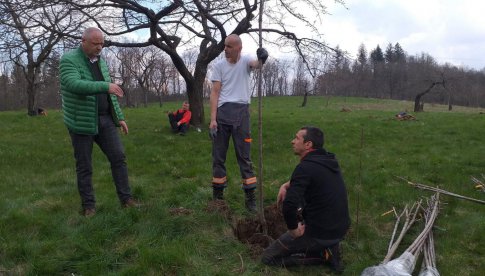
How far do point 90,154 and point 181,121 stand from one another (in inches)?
309

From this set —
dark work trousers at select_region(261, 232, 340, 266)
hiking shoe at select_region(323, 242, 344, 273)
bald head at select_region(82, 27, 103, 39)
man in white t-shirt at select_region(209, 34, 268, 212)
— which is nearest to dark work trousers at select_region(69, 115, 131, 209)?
bald head at select_region(82, 27, 103, 39)

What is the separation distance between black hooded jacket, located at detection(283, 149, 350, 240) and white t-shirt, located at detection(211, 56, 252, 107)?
1484mm

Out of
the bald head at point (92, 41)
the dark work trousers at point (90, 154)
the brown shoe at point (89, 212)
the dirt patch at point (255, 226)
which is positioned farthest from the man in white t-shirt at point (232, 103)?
the brown shoe at point (89, 212)

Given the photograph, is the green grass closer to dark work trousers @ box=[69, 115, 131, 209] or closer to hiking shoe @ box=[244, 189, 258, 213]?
hiking shoe @ box=[244, 189, 258, 213]

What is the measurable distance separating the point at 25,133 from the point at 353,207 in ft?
35.8

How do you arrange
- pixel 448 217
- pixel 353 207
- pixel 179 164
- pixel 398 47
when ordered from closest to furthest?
pixel 448 217 < pixel 353 207 < pixel 179 164 < pixel 398 47

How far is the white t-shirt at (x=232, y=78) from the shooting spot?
499 centimetres

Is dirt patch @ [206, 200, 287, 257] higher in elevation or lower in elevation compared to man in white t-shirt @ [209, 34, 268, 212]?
lower

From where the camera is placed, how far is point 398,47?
305 feet

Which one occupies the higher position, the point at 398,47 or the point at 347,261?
the point at 398,47

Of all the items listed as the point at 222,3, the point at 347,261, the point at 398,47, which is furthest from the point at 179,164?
the point at 398,47

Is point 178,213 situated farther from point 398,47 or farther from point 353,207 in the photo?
point 398,47

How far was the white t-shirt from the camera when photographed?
16.4ft

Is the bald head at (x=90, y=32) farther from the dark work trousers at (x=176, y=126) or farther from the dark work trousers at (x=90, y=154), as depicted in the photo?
the dark work trousers at (x=176, y=126)
